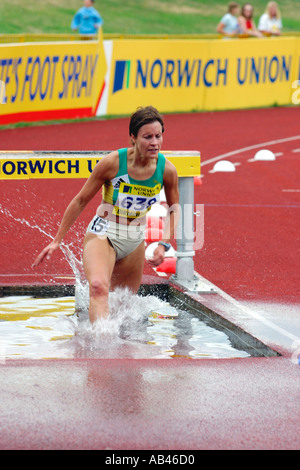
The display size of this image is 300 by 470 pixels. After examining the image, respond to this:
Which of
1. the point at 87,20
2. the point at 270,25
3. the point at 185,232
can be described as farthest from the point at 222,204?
the point at 270,25

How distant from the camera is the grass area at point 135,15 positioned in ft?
137

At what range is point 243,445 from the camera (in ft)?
15.9

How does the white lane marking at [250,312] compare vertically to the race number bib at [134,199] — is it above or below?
below

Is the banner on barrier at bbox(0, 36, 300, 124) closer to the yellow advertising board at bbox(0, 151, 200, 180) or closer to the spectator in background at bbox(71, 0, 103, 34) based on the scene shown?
the spectator in background at bbox(71, 0, 103, 34)

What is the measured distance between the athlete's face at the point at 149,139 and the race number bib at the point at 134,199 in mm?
340

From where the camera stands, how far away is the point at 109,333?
270 inches

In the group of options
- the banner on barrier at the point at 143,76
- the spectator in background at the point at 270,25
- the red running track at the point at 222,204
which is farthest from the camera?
the spectator in background at the point at 270,25

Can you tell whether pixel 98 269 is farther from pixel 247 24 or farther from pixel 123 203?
pixel 247 24

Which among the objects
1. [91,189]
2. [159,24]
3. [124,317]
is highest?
[159,24]

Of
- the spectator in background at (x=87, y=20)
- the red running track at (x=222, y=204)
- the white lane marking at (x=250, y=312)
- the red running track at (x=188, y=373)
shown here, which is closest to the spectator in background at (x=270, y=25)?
the red running track at (x=222, y=204)

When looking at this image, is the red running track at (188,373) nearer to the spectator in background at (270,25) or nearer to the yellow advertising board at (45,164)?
the yellow advertising board at (45,164)

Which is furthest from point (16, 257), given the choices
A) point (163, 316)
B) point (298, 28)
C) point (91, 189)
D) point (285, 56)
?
point (298, 28)
